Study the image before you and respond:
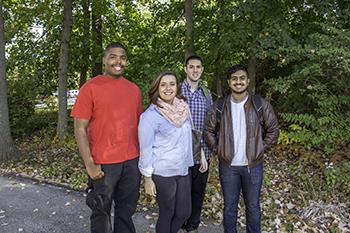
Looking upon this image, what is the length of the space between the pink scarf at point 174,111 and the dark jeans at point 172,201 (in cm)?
49

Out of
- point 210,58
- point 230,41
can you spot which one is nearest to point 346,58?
point 230,41

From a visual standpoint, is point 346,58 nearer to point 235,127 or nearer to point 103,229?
point 235,127

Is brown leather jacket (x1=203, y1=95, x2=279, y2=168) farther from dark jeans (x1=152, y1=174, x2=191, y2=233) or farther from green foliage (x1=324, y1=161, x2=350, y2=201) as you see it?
green foliage (x1=324, y1=161, x2=350, y2=201)

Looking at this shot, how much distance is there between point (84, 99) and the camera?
3.26 metres

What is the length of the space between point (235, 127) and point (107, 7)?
10.2 metres

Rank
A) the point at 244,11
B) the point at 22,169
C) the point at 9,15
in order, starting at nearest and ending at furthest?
the point at 244,11
the point at 22,169
the point at 9,15

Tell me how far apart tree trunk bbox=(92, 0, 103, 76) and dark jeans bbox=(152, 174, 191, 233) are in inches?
362

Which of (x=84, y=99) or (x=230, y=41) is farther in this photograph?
(x=230, y=41)

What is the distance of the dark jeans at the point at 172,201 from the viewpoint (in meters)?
3.32

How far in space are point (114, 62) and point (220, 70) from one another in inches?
270

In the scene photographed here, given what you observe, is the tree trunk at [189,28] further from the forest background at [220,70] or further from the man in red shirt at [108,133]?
the man in red shirt at [108,133]

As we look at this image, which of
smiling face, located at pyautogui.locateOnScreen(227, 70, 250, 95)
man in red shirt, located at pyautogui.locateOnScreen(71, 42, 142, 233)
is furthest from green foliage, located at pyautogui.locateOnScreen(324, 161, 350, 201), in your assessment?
man in red shirt, located at pyautogui.locateOnScreen(71, 42, 142, 233)

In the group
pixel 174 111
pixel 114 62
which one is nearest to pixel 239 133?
pixel 174 111

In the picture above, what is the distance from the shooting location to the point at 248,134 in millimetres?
3588
